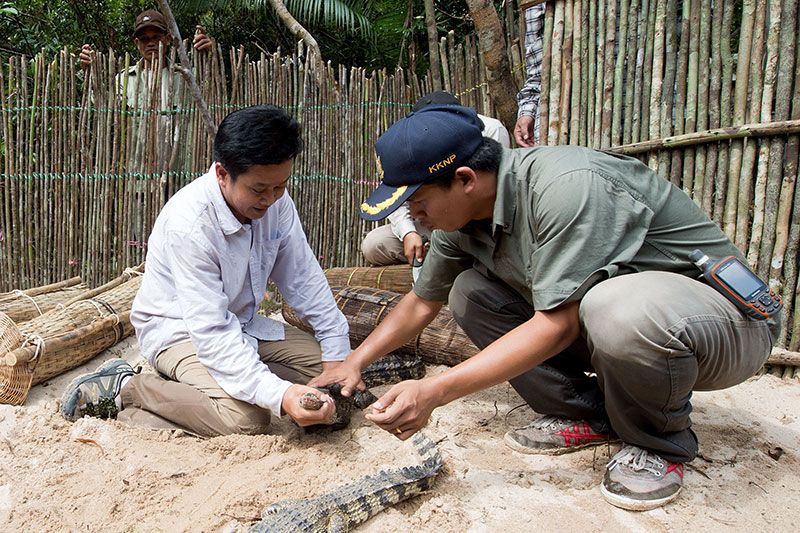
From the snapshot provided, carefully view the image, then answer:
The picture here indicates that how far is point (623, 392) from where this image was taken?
2.12 meters

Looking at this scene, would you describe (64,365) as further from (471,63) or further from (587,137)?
(471,63)

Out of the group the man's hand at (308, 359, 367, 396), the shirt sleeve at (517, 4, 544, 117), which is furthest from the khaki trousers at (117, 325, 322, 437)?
the shirt sleeve at (517, 4, 544, 117)

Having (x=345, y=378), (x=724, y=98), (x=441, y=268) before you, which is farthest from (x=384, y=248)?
(x=724, y=98)

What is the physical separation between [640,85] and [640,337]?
217 centimetres

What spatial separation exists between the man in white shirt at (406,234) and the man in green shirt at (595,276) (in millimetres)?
1340

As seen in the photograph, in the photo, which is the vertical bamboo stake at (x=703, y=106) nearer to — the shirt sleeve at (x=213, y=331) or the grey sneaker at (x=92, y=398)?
the shirt sleeve at (x=213, y=331)

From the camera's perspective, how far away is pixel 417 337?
3.57m

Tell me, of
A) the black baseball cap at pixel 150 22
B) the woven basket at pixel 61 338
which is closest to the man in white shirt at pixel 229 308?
the woven basket at pixel 61 338

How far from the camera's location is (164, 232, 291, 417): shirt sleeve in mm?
2498

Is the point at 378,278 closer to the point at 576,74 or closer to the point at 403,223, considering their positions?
the point at 403,223

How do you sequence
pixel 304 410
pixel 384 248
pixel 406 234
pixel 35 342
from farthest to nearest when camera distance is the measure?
pixel 384 248, pixel 406 234, pixel 35 342, pixel 304 410

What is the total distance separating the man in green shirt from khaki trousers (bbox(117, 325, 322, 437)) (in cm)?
94

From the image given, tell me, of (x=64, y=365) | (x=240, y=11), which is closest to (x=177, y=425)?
(x=64, y=365)

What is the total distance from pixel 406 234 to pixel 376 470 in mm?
1992
